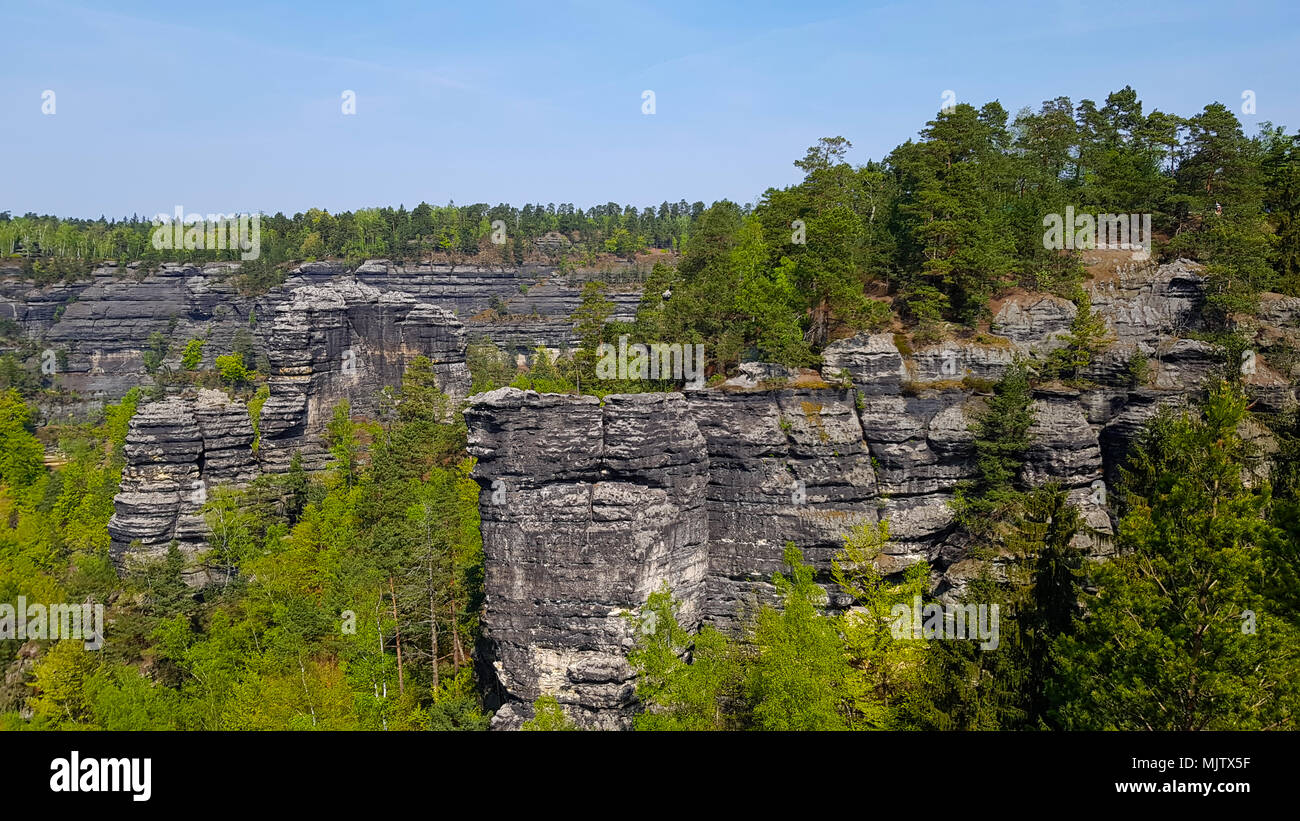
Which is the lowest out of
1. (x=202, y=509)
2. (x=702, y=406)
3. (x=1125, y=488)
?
(x=202, y=509)

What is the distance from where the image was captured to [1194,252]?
1516 inches

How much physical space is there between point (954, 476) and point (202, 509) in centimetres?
4706

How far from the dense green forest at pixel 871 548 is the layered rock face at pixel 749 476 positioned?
1227 mm

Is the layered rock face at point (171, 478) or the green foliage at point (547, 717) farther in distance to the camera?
the layered rock face at point (171, 478)

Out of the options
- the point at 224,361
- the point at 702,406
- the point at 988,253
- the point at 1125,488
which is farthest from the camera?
the point at 224,361

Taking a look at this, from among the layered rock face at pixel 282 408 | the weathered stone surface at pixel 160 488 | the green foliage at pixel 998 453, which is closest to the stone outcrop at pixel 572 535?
the green foliage at pixel 998 453

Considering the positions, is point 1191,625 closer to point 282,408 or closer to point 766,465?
point 766,465

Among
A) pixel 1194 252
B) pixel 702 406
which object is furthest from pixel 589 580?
pixel 1194 252

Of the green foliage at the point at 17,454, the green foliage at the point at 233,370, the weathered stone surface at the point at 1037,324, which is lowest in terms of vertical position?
the green foliage at the point at 17,454

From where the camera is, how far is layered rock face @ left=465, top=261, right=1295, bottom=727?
30.1 meters

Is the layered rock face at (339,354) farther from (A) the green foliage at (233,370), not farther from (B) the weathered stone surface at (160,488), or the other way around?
(A) the green foliage at (233,370)

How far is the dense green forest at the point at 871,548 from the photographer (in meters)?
18.3

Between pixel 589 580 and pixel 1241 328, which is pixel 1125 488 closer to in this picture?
pixel 1241 328
